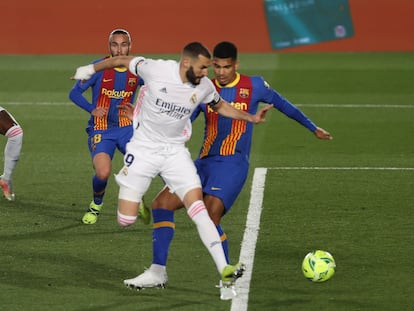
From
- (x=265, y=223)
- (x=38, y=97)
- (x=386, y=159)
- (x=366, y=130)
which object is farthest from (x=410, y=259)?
(x=38, y=97)

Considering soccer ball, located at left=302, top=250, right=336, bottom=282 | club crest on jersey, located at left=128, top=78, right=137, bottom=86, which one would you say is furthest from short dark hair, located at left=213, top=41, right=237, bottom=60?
club crest on jersey, located at left=128, top=78, right=137, bottom=86

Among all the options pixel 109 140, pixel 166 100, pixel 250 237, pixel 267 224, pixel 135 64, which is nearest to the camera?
pixel 166 100

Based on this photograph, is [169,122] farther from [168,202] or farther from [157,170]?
[168,202]

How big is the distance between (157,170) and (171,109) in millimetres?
491

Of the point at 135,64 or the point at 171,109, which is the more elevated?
the point at 135,64

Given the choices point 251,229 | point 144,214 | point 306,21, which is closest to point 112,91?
point 144,214

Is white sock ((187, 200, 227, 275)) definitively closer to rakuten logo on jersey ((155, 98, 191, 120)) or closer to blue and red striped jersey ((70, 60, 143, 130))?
rakuten logo on jersey ((155, 98, 191, 120))

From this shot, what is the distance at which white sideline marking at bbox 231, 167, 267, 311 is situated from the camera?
28.1 feet

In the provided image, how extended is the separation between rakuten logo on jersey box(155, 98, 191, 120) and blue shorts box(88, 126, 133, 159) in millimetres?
2880

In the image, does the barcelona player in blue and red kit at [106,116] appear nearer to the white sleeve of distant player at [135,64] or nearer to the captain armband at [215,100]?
the white sleeve of distant player at [135,64]

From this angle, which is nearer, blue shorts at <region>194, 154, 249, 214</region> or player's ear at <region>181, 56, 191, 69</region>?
player's ear at <region>181, 56, 191, 69</region>

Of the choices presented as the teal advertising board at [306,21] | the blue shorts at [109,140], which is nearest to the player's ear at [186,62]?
the blue shorts at [109,140]

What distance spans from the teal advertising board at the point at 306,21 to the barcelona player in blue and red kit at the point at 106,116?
14638 mm

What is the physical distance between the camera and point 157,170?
878cm
